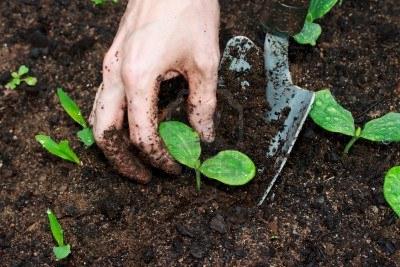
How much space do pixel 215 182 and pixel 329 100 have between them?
393 mm

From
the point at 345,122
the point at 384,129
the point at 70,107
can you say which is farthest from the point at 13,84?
the point at 384,129

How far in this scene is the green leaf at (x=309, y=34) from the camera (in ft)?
6.01

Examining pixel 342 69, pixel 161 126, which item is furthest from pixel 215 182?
pixel 342 69

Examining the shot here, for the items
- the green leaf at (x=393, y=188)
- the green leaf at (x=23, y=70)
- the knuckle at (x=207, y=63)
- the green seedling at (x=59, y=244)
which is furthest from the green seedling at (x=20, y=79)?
the green leaf at (x=393, y=188)

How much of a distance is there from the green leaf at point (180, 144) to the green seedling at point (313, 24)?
514 mm

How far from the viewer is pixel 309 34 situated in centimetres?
184

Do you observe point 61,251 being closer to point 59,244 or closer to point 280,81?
point 59,244

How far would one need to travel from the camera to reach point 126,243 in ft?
5.29

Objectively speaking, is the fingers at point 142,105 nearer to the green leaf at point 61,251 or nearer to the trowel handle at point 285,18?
the green leaf at point 61,251

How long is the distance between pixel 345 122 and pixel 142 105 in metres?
0.57

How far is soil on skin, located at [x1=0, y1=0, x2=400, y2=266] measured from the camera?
1.60m

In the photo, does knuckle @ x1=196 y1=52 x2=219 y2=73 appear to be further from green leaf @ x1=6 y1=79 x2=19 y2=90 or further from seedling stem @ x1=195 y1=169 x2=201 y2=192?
green leaf @ x1=6 y1=79 x2=19 y2=90

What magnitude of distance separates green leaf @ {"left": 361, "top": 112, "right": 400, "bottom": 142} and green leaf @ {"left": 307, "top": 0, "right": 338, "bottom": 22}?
40 centimetres

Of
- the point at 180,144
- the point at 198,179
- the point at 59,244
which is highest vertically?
the point at 180,144
